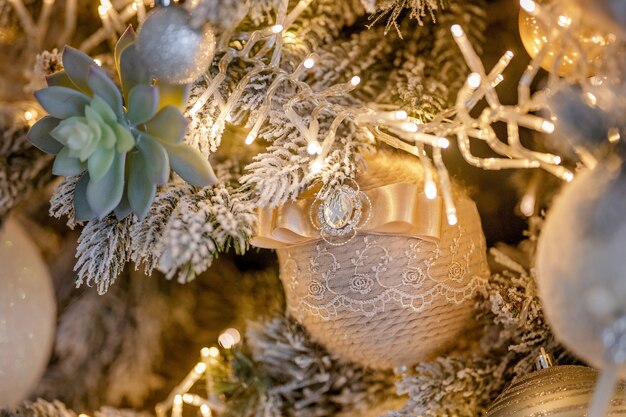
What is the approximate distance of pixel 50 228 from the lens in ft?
2.39

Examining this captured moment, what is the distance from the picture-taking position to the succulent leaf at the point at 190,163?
0.42m

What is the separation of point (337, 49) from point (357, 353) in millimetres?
266

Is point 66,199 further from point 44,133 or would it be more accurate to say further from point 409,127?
point 409,127

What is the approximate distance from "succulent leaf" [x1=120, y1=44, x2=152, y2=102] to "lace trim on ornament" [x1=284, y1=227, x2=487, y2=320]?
186 mm

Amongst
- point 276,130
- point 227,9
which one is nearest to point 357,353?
point 276,130

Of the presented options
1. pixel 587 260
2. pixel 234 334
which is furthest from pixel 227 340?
pixel 587 260

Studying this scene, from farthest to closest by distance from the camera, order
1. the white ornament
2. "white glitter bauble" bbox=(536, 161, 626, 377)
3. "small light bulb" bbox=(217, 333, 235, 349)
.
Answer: "small light bulb" bbox=(217, 333, 235, 349) → the white ornament → "white glitter bauble" bbox=(536, 161, 626, 377)

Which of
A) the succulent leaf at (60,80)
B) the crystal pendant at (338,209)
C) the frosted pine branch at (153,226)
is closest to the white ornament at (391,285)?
the crystal pendant at (338,209)

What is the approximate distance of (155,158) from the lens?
0.41m

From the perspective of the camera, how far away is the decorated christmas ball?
1.61 ft

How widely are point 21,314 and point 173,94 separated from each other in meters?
0.28

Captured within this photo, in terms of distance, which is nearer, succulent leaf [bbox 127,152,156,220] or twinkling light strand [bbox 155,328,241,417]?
succulent leaf [bbox 127,152,156,220]

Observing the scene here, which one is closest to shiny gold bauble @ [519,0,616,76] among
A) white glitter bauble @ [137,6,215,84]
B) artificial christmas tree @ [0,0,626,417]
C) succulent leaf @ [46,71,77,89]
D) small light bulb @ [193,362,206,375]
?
artificial christmas tree @ [0,0,626,417]

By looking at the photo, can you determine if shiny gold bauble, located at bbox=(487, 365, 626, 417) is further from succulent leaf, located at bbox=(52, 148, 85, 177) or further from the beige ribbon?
succulent leaf, located at bbox=(52, 148, 85, 177)
